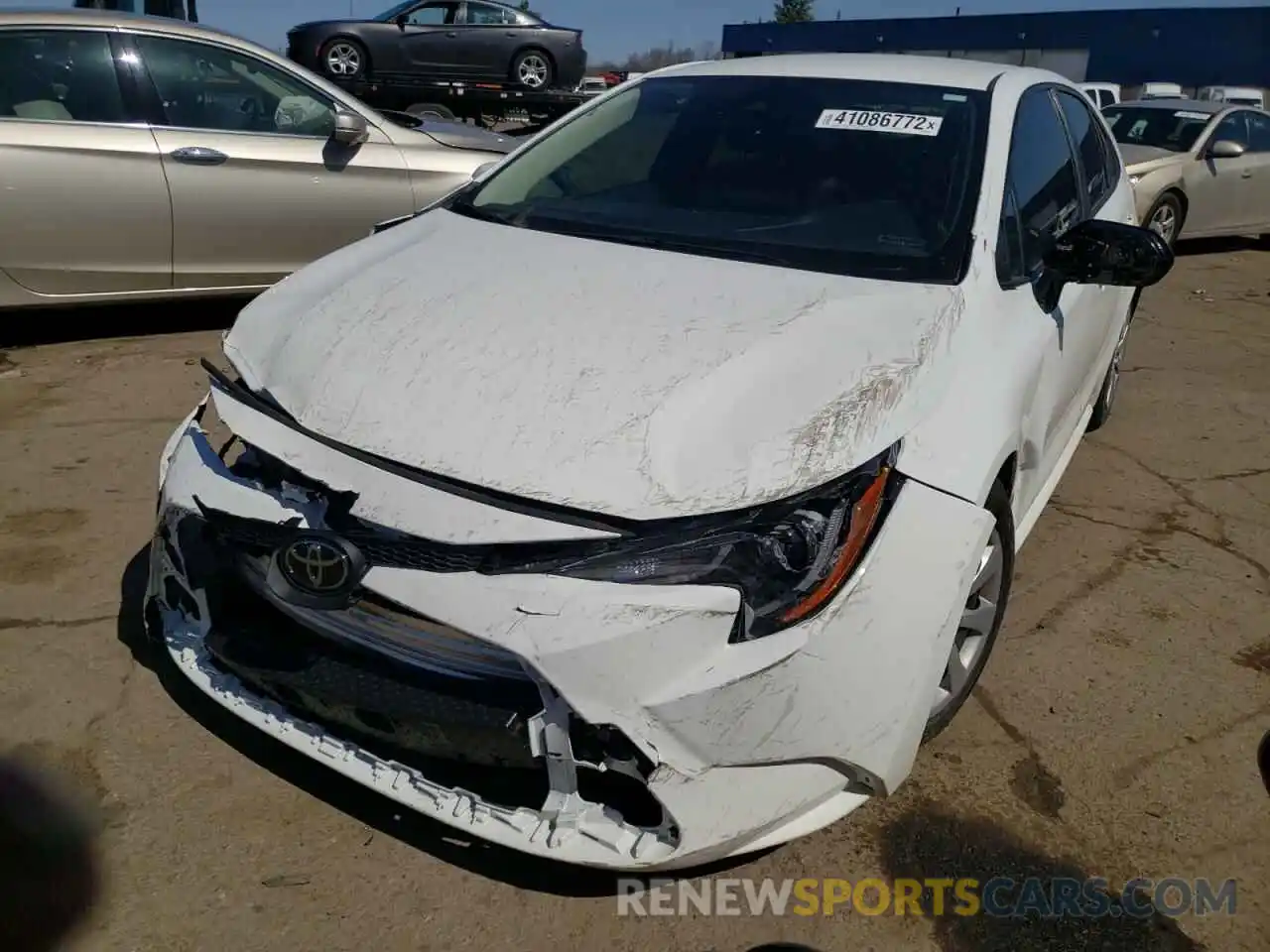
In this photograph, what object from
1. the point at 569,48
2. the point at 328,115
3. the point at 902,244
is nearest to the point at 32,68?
the point at 328,115

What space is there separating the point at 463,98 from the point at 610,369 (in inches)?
372

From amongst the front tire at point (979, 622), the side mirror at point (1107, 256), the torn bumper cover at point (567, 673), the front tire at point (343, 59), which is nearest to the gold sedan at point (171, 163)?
the torn bumper cover at point (567, 673)

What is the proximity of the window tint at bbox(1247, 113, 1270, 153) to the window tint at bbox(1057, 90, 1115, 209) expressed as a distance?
23.0 feet

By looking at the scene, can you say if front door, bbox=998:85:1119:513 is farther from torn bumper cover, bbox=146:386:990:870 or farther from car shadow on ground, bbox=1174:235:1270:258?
car shadow on ground, bbox=1174:235:1270:258

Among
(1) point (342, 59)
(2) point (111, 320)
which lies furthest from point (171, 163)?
(1) point (342, 59)

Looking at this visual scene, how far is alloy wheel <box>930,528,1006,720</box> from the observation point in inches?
97.3

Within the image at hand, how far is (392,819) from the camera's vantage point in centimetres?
232

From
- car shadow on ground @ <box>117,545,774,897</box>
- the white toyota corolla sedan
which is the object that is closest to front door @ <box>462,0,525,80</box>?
the white toyota corolla sedan

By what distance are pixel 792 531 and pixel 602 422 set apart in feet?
1.39

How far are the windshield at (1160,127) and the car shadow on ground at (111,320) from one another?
810 cm

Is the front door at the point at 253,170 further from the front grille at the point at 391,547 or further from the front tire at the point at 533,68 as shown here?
the front tire at the point at 533,68

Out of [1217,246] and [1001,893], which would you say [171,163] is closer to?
[1001,893]

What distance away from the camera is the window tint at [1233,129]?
947 cm

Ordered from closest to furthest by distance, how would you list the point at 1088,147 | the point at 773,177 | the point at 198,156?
1. the point at 773,177
2. the point at 1088,147
3. the point at 198,156
